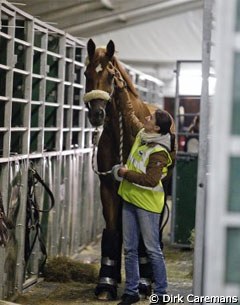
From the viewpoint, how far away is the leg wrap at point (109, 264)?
21.8 ft

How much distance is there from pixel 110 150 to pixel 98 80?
0.69 meters

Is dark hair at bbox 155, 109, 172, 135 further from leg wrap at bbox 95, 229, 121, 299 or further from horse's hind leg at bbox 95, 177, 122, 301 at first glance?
leg wrap at bbox 95, 229, 121, 299

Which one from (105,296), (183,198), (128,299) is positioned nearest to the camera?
(128,299)

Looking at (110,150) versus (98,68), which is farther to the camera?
(110,150)

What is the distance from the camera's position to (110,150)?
22.4ft

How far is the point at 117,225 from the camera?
681cm

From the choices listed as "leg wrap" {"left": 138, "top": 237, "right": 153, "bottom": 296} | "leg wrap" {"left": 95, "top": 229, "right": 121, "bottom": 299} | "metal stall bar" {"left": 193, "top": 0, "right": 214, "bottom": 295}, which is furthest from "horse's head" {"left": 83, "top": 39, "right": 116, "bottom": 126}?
"metal stall bar" {"left": 193, "top": 0, "right": 214, "bottom": 295}

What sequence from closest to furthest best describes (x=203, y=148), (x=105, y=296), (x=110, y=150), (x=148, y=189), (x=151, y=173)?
(x=203, y=148), (x=151, y=173), (x=148, y=189), (x=105, y=296), (x=110, y=150)

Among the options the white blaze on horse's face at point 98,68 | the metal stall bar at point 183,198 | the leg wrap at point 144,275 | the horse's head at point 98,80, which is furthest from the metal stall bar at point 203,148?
the metal stall bar at point 183,198

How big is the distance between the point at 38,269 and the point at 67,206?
54.4 inches

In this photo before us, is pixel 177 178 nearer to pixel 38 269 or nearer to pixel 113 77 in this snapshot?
pixel 38 269

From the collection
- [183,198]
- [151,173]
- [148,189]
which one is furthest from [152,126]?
[183,198]

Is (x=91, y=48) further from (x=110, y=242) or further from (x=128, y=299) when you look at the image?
(x=128, y=299)

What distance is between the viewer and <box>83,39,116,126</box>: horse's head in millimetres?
6281
